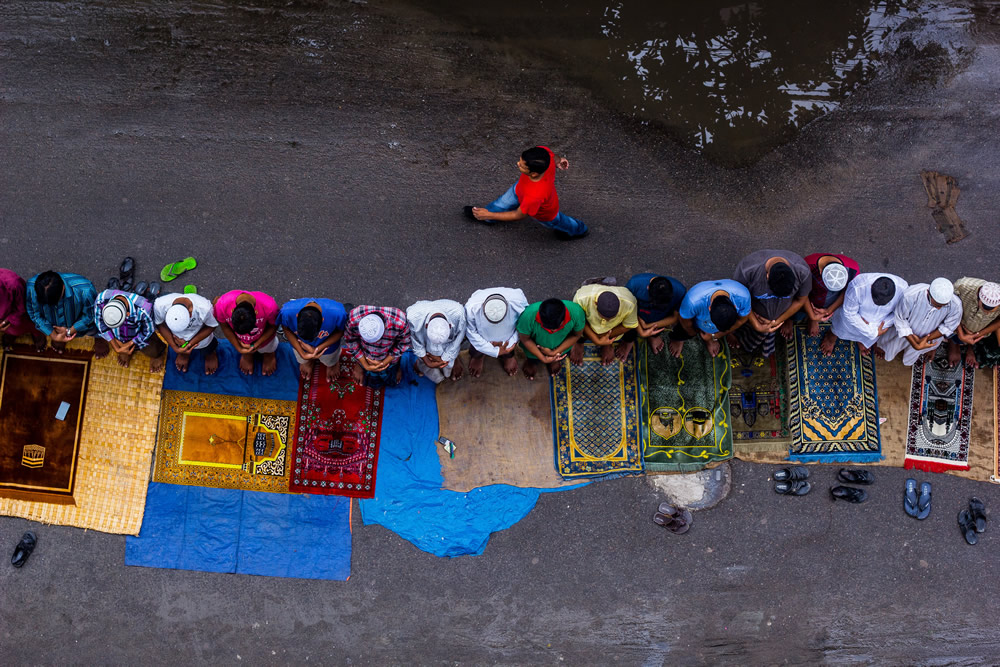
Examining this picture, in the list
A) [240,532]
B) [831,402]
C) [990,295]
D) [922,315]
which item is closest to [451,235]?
[240,532]

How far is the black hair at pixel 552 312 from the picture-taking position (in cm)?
408

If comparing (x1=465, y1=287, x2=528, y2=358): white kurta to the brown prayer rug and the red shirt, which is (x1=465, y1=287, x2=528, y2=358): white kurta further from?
the brown prayer rug

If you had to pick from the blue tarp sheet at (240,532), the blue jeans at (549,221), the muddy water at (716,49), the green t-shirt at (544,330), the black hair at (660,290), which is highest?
the muddy water at (716,49)

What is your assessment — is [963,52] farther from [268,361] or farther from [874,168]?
[268,361]

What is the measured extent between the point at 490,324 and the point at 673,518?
238 centimetres

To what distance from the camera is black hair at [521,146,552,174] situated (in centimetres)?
431

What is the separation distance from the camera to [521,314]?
444 cm

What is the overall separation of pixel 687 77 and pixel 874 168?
72.0 inches

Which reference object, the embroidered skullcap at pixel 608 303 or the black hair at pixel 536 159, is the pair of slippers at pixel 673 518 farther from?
the black hair at pixel 536 159

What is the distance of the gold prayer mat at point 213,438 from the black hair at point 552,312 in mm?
2418

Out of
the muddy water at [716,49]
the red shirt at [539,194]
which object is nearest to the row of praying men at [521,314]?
the red shirt at [539,194]

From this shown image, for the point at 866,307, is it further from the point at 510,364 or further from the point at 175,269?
the point at 175,269

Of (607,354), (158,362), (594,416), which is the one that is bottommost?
(594,416)

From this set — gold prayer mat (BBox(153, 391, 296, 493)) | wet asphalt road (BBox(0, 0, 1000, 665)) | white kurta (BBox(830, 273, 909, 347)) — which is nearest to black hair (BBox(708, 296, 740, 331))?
white kurta (BBox(830, 273, 909, 347))
